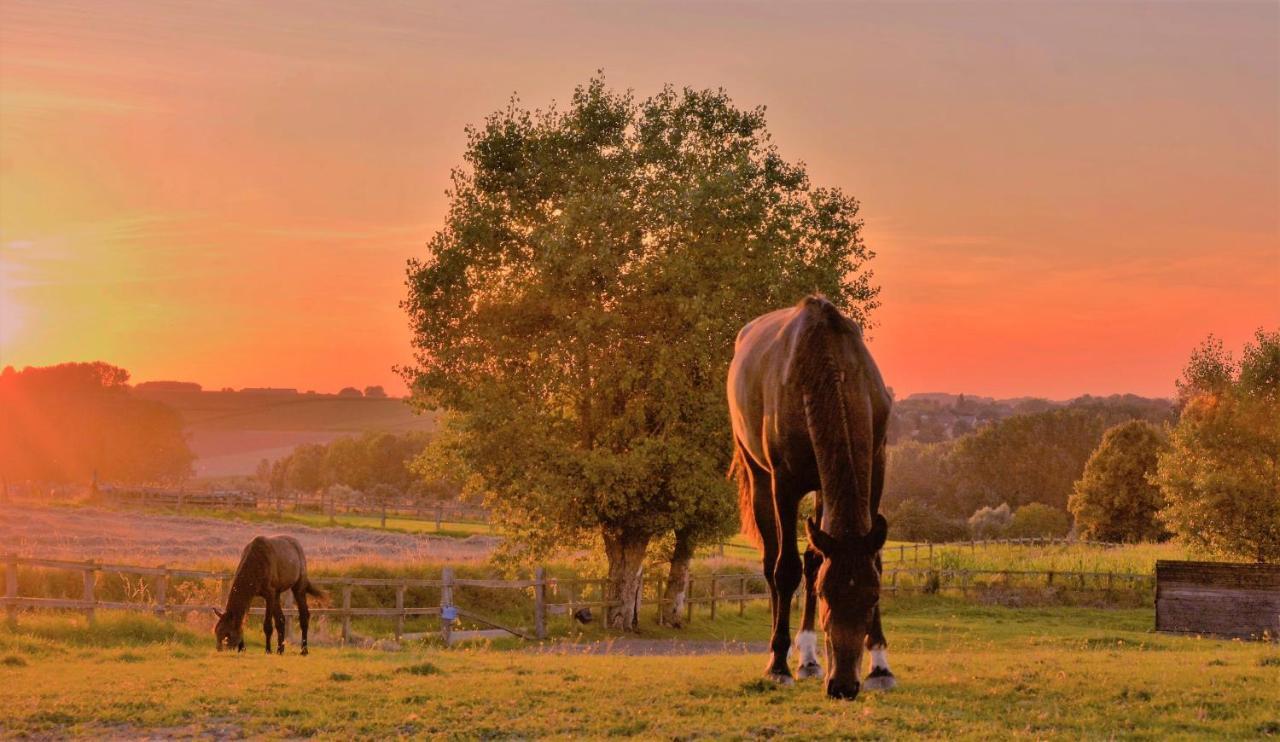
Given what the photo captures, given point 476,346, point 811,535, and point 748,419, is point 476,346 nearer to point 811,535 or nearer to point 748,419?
point 748,419

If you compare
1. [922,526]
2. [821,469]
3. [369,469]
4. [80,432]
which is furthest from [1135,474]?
[80,432]

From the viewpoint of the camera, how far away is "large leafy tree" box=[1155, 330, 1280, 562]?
147 ft

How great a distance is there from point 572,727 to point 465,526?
64.3 metres

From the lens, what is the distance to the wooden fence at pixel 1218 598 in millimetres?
29266

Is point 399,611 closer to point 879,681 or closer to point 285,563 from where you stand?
point 285,563

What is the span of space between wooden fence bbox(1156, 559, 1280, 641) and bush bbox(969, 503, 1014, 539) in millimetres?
52609

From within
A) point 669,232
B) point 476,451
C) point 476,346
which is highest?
point 669,232

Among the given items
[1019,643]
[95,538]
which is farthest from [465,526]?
[1019,643]

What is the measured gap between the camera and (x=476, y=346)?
30.0 meters

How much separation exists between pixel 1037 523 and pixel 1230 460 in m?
34.8

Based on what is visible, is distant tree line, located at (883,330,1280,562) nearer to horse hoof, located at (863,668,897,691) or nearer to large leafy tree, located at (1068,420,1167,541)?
large leafy tree, located at (1068,420,1167,541)

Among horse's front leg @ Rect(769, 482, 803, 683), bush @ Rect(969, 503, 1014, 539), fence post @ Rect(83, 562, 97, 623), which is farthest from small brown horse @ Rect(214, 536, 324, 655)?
bush @ Rect(969, 503, 1014, 539)

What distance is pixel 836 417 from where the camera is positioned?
9.23 meters

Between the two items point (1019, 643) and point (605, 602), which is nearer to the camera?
point (1019, 643)
